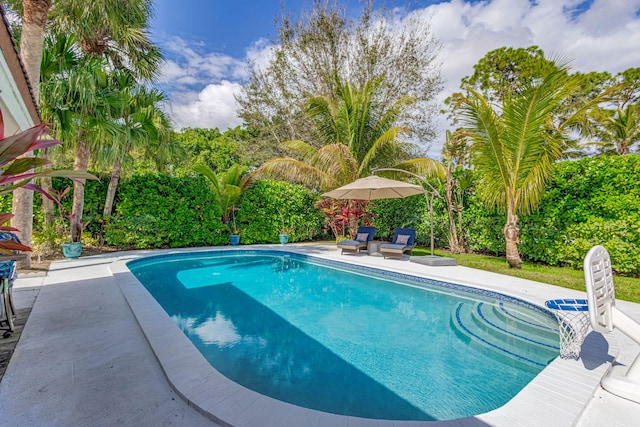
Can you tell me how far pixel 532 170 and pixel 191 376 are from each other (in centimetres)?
899

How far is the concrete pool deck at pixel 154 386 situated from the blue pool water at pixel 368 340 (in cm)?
53

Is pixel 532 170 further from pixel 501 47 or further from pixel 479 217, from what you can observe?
pixel 501 47

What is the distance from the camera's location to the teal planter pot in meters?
9.70

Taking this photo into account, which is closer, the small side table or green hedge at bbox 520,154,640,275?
green hedge at bbox 520,154,640,275

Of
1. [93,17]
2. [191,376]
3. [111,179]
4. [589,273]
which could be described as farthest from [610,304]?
[111,179]

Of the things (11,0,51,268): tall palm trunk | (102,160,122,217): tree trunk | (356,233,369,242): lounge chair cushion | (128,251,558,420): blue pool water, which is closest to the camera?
(128,251,558,420): blue pool water

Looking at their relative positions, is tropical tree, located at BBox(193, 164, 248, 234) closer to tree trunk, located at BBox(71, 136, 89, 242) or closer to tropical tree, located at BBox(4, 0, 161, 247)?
tree trunk, located at BBox(71, 136, 89, 242)

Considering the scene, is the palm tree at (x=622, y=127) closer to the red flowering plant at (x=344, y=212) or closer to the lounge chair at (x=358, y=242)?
the red flowering plant at (x=344, y=212)

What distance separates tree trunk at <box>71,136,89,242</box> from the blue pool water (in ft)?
13.3

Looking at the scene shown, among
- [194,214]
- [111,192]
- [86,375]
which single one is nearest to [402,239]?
[194,214]

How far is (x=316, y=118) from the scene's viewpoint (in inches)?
573

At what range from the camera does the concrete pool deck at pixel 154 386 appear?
2.46 metres

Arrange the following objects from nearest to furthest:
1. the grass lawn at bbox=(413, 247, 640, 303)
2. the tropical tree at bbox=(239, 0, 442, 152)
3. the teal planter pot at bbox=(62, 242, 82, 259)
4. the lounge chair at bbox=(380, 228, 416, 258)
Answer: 1. the grass lawn at bbox=(413, 247, 640, 303)
2. the teal planter pot at bbox=(62, 242, 82, 259)
3. the lounge chair at bbox=(380, 228, 416, 258)
4. the tropical tree at bbox=(239, 0, 442, 152)

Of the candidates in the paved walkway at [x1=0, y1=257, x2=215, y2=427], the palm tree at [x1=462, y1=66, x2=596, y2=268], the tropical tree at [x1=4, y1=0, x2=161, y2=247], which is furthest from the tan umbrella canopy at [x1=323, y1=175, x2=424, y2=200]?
the tropical tree at [x1=4, y1=0, x2=161, y2=247]
